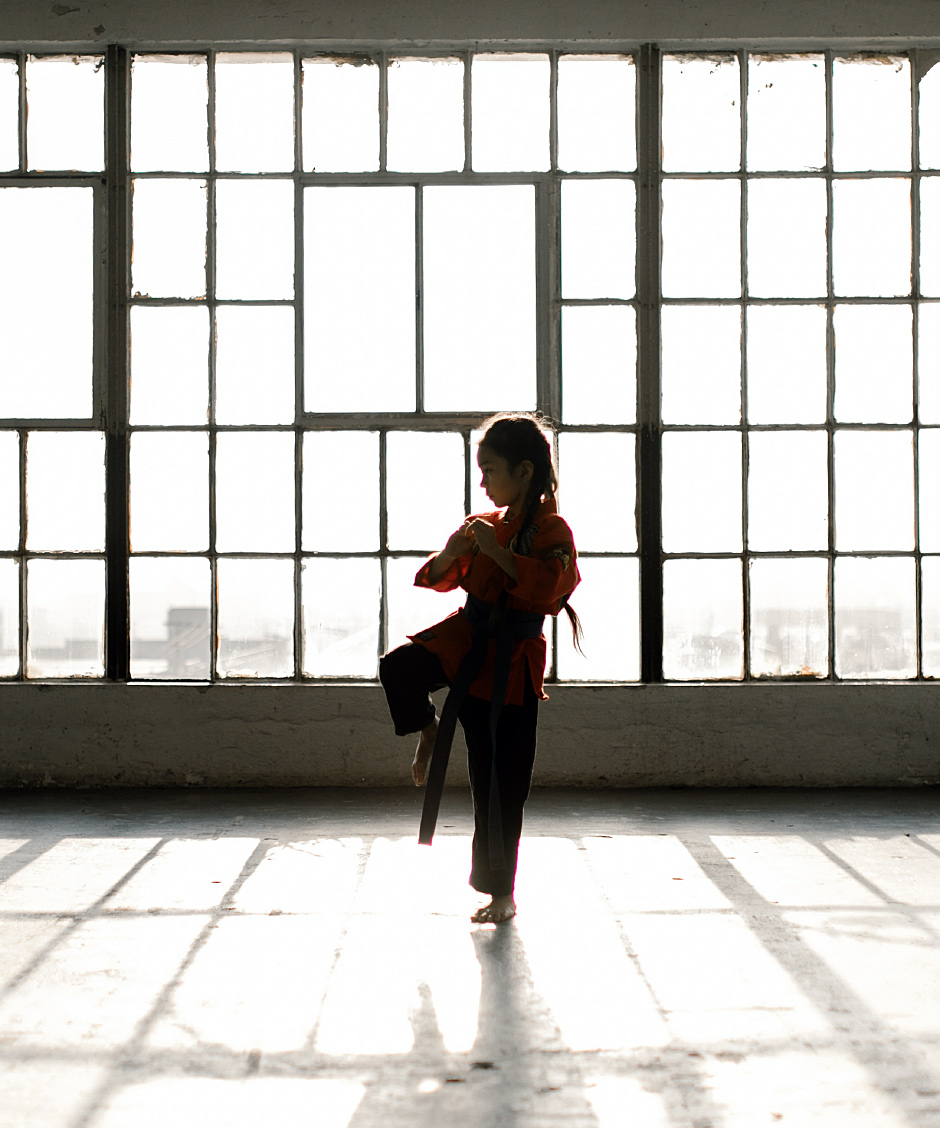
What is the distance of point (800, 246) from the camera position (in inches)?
165

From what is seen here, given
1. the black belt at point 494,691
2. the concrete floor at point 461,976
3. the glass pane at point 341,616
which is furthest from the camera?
the glass pane at point 341,616

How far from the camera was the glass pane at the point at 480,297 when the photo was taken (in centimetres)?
416

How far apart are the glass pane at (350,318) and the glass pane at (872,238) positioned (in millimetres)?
1766

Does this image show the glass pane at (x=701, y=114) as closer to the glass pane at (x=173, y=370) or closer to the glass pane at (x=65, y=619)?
the glass pane at (x=173, y=370)

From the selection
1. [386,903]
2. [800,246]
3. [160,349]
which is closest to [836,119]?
[800,246]

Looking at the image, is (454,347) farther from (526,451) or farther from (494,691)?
(494,691)

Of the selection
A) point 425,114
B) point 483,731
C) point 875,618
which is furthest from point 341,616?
point 875,618

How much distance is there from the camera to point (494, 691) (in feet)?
7.68

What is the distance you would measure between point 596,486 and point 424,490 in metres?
0.70

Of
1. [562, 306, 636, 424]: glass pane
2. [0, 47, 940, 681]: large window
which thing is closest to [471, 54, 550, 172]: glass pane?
[0, 47, 940, 681]: large window

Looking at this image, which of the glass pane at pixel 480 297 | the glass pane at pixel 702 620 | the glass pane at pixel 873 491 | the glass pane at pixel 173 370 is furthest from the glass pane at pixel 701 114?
the glass pane at pixel 173 370

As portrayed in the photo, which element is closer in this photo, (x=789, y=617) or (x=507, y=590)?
(x=507, y=590)

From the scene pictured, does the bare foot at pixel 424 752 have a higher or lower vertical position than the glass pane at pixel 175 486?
lower

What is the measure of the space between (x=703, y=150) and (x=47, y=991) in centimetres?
380
